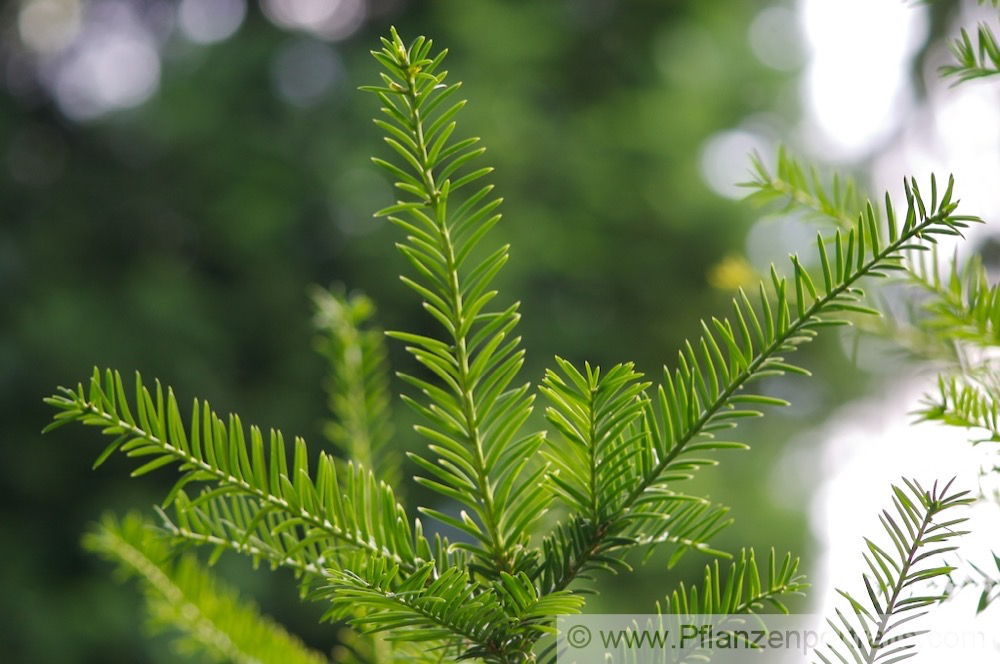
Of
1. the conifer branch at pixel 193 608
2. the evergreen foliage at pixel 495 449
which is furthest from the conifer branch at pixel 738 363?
the conifer branch at pixel 193 608

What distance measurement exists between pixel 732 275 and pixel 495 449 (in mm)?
243

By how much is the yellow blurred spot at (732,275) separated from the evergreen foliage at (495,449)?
0.19 meters

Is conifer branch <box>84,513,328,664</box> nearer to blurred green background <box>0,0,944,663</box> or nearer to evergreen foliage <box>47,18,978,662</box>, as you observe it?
evergreen foliage <box>47,18,978,662</box>

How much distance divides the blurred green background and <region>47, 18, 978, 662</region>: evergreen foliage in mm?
2446

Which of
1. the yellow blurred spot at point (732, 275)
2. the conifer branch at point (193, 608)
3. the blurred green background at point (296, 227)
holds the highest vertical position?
the blurred green background at point (296, 227)

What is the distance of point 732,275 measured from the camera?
1.40 ft

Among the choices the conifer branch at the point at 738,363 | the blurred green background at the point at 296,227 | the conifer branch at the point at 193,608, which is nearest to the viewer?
the conifer branch at the point at 738,363

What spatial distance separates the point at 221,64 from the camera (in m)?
3.18

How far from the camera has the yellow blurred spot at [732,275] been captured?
42 cm

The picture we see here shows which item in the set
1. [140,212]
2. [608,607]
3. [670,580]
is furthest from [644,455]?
[140,212]

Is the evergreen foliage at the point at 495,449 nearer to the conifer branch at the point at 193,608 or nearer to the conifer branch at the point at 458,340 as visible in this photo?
the conifer branch at the point at 458,340

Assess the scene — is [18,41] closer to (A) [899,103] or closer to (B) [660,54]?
A: (B) [660,54]

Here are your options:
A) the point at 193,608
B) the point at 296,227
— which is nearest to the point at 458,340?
the point at 193,608

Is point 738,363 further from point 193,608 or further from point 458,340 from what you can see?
point 193,608
